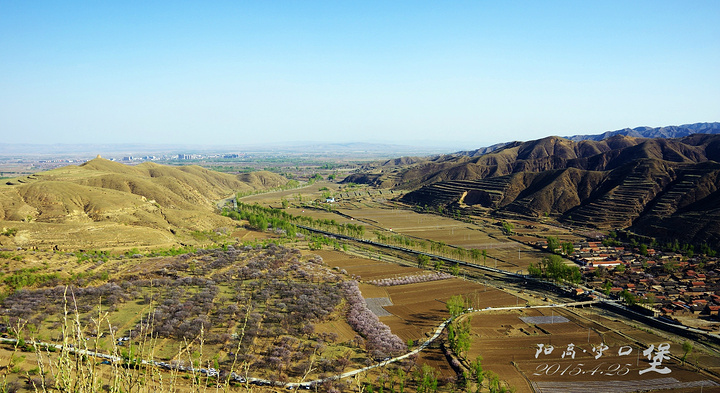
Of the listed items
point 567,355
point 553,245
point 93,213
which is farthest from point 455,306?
point 93,213

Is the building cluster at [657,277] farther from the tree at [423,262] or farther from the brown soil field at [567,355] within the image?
the tree at [423,262]

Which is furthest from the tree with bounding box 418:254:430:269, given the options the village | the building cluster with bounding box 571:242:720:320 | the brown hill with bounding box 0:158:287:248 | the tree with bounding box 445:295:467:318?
the brown hill with bounding box 0:158:287:248

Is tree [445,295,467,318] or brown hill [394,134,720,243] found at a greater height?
brown hill [394,134,720,243]

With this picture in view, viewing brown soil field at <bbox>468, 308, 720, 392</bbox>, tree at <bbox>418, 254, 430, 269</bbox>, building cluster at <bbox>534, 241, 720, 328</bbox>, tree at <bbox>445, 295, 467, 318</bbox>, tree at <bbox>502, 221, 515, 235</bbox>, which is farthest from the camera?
tree at <bbox>502, 221, 515, 235</bbox>

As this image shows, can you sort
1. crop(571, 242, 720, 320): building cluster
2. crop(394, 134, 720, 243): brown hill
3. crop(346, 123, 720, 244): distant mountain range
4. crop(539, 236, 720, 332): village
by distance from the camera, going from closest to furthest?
crop(539, 236, 720, 332): village < crop(571, 242, 720, 320): building cluster < crop(346, 123, 720, 244): distant mountain range < crop(394, 134, 720, 243): brown hill

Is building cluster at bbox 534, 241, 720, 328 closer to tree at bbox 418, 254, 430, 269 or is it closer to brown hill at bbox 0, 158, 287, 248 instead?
tree at bbox 418, 254, 430, 269

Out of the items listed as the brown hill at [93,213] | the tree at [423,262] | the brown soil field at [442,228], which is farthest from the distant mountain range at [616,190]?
the brown hill at [93,213]

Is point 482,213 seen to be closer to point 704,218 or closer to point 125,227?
point 704,218
